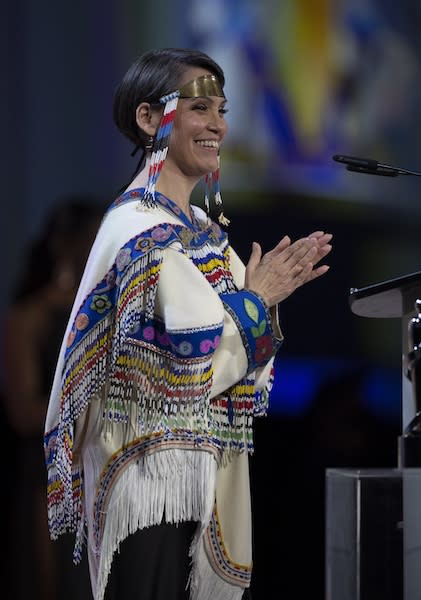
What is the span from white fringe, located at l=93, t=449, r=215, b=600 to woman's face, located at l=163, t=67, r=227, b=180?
0.61 m

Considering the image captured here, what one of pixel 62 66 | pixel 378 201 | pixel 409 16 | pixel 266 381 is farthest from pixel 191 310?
pixel 409 16

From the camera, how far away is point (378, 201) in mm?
4188

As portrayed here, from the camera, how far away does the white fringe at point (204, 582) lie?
2135 millimetres

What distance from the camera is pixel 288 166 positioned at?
408 cm

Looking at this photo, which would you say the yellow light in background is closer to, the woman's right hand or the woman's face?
the woman's face

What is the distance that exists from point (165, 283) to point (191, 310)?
0.26ft

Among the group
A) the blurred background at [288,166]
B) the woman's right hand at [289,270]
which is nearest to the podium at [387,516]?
the woman's right hand at [289,270]

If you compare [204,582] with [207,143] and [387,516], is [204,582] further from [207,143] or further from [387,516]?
[207,143]

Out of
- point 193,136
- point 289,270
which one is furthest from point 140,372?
point 193,136

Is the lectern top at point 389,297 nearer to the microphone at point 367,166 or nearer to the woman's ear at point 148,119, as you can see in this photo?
the microphone at point 367,166

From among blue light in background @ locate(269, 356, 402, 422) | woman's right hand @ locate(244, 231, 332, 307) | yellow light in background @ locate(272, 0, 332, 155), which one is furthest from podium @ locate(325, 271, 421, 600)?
yellow light in background @ locate(272, 0, 332, 155)

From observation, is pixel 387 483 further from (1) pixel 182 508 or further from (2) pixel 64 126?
(2) pixel 64 126

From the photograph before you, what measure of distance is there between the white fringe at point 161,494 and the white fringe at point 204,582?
0.08 meters

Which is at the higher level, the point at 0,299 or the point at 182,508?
the point at 0,299
